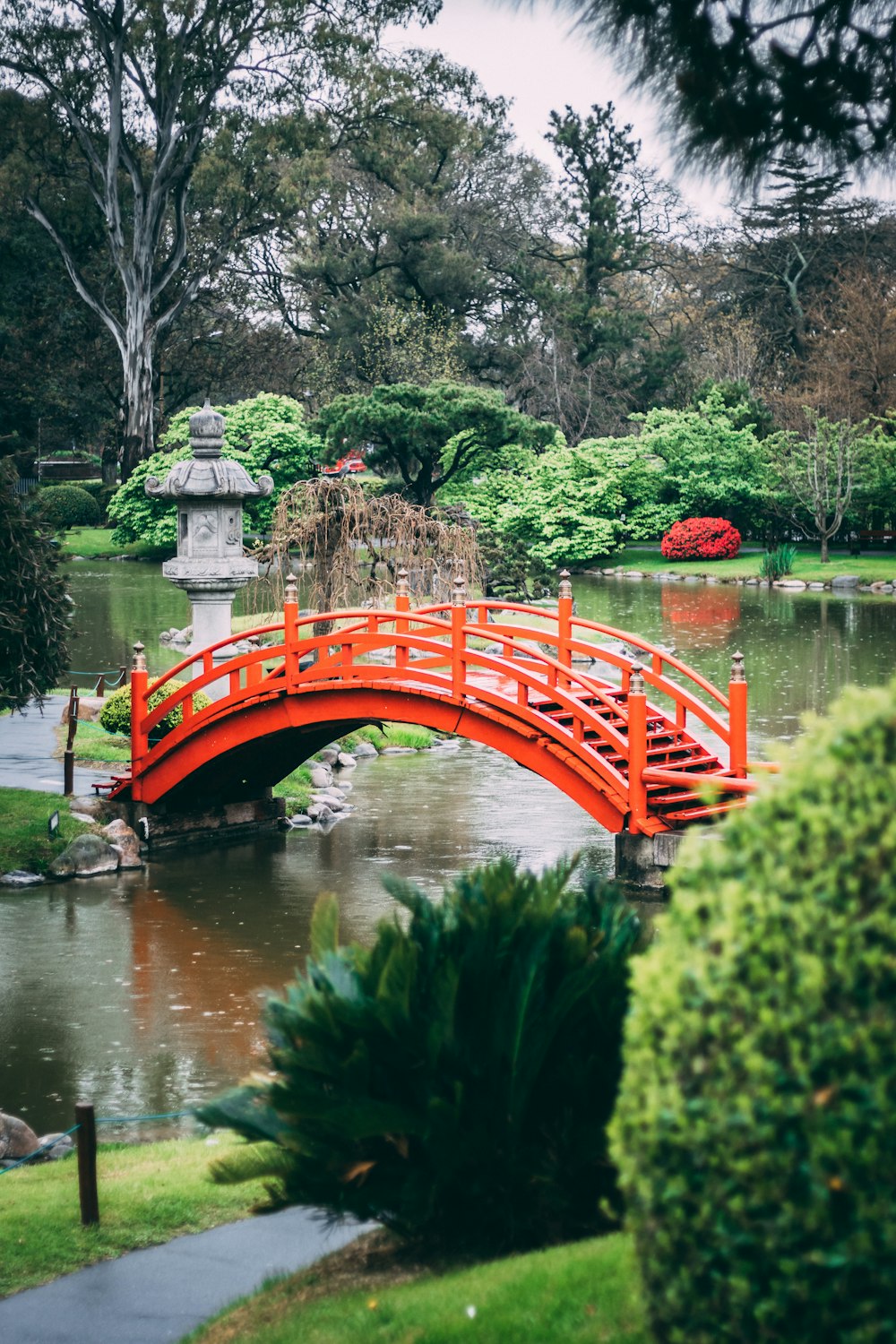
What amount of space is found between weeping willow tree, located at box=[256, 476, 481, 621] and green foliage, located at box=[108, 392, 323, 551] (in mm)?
17228

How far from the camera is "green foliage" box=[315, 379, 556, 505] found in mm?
33625

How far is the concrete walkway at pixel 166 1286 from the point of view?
18.3ft

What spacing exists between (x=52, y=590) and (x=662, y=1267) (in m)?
11.9

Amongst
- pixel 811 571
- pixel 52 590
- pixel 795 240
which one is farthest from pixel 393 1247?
pixel 795 240

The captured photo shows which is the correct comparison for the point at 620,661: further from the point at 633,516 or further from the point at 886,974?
the point at 633,516

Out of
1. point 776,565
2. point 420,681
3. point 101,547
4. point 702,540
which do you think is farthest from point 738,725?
point 101,547

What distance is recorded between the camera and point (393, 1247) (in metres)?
5.42

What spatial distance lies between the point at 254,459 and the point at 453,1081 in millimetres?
36954

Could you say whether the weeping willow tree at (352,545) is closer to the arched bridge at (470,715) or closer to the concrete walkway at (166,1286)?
the arched bridge at (470,715)

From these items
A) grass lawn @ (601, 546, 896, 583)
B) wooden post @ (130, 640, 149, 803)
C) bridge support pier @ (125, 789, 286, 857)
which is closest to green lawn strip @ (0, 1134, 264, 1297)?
bridge support pier @ (125, 789, 286, 857)

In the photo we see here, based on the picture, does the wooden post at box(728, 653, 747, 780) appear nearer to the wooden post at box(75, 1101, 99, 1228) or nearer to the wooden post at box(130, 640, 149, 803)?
the wooden post at box(130, 640, 149, 803)

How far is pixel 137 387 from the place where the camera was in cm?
4450

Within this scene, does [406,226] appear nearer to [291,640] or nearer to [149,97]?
[149,97]

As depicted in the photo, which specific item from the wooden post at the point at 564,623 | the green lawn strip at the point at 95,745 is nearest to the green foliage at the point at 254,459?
the green lawn strip at the point at 95,745
